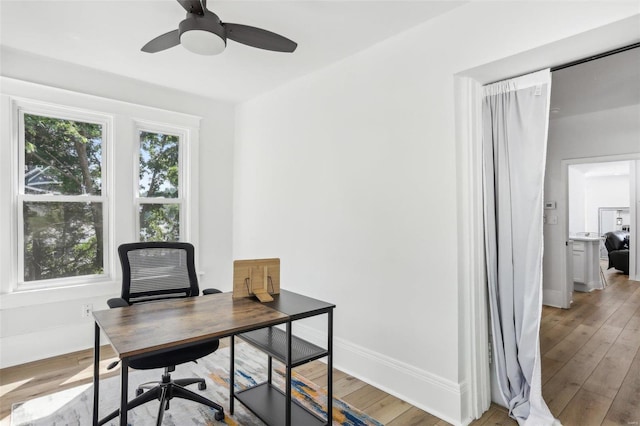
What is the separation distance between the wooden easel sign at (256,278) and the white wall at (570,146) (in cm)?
419

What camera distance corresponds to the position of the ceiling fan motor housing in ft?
5.60

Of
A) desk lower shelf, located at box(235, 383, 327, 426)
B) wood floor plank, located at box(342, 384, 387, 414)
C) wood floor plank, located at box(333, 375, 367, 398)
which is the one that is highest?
desk lower shelf, located at box(235, 383, 327, 426)

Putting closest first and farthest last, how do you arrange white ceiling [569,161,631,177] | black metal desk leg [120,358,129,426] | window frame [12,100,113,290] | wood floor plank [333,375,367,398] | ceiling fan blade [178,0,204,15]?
black metal desk leg [120,358,129,426], ceiling fan blade [178,0,204,15], wood floor plank [333,375,367,398], window frame [12,100,113,290], white ceiling [569,161,631,177]

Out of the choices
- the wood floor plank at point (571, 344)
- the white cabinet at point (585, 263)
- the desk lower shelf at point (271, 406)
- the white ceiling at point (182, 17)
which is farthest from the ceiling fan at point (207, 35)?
the white cabinet at point (585, 263)

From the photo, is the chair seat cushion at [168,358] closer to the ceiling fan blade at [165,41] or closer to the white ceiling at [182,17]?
the ceiling fan blade at [165,41]

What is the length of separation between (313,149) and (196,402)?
2.19m

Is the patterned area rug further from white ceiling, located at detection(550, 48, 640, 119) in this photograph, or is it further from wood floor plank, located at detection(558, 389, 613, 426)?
white ceiling, located at detection(550, 48, 640, 119)

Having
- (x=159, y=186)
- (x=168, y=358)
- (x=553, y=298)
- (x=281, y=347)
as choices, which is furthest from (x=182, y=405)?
(x=553, y=298)

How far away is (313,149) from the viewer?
10.4ft

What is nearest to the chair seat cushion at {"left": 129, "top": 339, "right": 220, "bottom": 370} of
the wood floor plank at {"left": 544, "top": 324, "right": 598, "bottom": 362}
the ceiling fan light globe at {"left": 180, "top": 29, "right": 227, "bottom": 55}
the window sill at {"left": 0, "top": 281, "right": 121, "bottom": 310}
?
the ceiling fan light globe at {"left": 180, "top": 29, "right": 227, "bottom": 55}

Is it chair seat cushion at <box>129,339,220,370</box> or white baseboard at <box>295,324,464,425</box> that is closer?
chair seat cushion at <box>129,339,220,370</box>

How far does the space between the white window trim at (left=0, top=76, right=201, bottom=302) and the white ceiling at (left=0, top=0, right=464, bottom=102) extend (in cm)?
34

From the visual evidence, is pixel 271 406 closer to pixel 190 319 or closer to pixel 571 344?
pixel 190 319

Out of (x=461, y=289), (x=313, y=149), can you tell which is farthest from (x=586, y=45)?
(x=313, y=149)
